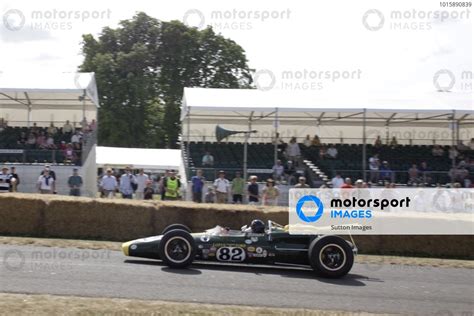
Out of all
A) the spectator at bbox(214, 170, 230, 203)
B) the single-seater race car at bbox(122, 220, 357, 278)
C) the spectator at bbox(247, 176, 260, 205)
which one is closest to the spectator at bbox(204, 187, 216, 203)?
the spectator at bbox(214, 170, 230, 203)

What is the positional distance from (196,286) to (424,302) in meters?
3.26

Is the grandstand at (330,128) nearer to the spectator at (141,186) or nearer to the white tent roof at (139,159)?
the spectator at (141,186)

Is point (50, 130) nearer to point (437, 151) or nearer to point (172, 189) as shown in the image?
point (172, 189)

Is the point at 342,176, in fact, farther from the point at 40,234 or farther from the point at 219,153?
the point at 40,234

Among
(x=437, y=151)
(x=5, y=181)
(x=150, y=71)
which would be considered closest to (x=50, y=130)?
(x=5, y=181)

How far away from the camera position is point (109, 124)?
4741 centimetres

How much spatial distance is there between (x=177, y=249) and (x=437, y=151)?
57.8 ft

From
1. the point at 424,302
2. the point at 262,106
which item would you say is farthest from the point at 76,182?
the point at 424,302

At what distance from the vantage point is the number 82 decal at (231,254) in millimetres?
10453

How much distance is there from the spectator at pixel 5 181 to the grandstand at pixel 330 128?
609 centimetres

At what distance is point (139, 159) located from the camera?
3619cm

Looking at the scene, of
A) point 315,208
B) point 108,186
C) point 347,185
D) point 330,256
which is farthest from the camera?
point 108,186

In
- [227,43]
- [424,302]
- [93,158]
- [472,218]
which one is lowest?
[424,302]

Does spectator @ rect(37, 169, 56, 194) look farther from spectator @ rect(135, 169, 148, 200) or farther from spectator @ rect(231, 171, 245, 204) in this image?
spectator @ rect(231, 171, 245, 204)
